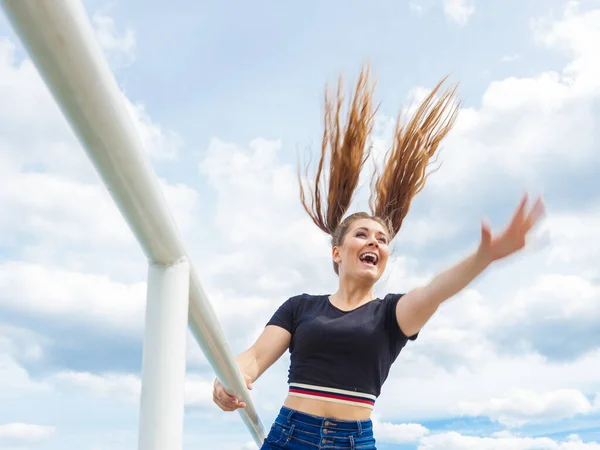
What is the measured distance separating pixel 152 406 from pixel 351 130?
267 cm

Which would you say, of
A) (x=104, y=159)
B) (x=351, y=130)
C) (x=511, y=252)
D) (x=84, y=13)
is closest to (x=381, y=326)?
(x=511, y=252)

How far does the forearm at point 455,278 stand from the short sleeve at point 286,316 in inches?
23.5

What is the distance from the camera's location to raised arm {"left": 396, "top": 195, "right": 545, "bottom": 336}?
1.56 metres

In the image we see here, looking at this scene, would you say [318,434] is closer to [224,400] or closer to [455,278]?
[224,400]

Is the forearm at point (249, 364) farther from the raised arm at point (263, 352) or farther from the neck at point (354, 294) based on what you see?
the neck at point (354, 294)

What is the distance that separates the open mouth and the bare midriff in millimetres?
591

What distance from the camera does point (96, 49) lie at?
2.02ft

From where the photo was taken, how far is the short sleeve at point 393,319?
2.36 metres

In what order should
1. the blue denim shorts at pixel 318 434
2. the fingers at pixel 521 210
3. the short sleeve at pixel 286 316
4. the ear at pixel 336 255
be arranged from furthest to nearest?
the ear at pixel 336 255
the short sleeve at pixel 286 316
the blue denim shorts at pixel 318 434
the fingers at pixel 521 210

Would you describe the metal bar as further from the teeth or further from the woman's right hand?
the teeth

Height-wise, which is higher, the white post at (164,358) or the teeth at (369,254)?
the teeth at (369,254)

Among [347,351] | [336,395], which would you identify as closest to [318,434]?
[336,395]

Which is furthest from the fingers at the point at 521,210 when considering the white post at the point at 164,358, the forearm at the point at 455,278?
the white post at the point at 164,358

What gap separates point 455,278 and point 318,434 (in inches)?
26.3
